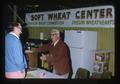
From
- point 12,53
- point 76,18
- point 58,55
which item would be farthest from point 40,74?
point 76,18

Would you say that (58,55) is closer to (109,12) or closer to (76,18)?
(76,18)

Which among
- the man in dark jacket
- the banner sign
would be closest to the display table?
the man in dark jacket

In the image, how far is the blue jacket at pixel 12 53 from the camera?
637 cm

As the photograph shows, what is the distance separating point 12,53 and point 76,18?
1.06 meters

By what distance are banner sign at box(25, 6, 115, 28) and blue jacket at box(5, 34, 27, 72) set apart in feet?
1.12

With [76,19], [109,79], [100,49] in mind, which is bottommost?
[109,79]

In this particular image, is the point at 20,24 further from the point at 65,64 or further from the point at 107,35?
the point at 107,35

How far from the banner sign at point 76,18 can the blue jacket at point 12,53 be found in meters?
0.34

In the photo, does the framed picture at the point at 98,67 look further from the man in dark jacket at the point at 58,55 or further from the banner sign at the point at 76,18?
the banner sign at the point at 76,18

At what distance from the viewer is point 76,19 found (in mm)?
6492

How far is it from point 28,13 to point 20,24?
0.20m

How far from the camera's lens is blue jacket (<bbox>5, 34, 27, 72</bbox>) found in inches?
251

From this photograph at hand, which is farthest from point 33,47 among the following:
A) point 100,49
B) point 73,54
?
point 100,49

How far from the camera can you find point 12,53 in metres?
6.37
